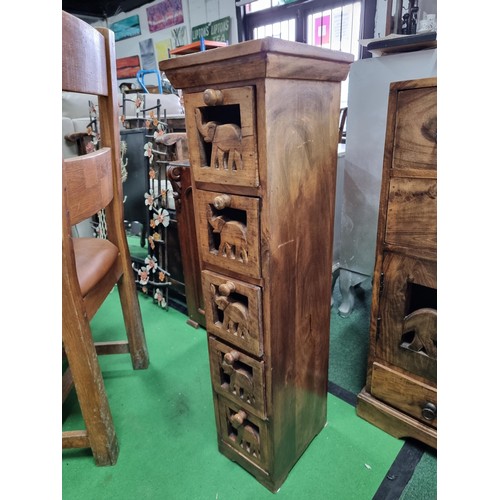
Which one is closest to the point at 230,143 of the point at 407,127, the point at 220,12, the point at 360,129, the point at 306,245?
the point at 306,245

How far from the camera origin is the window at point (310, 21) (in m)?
2.65

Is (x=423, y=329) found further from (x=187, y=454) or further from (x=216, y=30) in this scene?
(x=216, y=30)

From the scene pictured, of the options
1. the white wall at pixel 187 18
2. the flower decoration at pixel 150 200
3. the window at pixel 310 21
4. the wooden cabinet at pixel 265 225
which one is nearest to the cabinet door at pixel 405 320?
the wooden cabinet at pixel 265 225

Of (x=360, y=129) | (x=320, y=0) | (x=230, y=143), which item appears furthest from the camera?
(x=320, y=0)

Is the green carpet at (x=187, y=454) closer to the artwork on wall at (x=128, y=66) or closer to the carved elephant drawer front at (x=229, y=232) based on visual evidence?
the carved elephant drawer front at (x=229, y=232)

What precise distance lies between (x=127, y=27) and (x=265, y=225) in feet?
17.8

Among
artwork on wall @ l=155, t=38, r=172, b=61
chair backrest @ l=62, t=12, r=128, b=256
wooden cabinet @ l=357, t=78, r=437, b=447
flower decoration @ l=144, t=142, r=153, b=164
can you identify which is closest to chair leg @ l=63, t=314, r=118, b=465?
chair backrest @ l=62, t=12, r=128, b=256

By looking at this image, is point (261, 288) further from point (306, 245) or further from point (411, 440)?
point (411, 440)

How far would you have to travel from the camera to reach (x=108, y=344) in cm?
128

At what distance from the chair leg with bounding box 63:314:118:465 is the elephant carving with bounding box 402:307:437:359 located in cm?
77

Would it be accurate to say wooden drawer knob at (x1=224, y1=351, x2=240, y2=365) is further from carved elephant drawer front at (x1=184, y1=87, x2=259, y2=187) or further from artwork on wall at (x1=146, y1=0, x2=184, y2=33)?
artwork on wall at (x1=146, y1=0, x2=184, y2=33)

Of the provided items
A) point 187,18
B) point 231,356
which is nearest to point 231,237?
point 231,356

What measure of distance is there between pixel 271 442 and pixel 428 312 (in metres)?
0.48

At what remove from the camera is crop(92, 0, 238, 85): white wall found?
11.7ft
